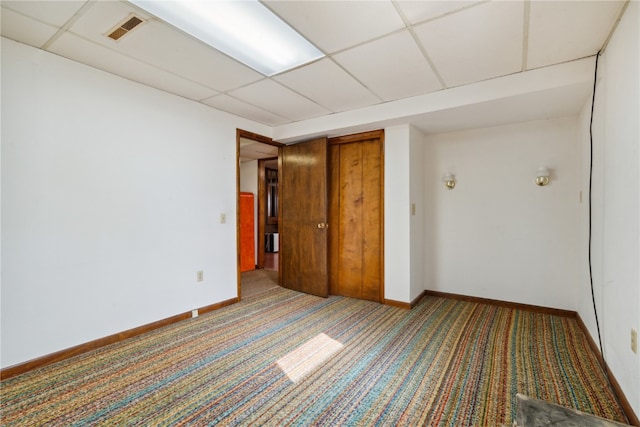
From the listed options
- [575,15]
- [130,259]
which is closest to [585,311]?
[575,15]

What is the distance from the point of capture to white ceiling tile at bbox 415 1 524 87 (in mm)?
1667

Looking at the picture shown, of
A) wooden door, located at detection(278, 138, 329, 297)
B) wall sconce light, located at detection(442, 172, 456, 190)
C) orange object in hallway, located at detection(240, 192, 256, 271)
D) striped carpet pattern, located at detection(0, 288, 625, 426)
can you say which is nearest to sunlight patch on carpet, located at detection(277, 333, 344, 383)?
striped carpet pattern, located at detection(0, 288, 625, 426)

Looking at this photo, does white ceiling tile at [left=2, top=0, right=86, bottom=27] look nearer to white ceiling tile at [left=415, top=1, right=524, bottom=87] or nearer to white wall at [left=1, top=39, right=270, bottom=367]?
white wall at [left=1, top=39, right=270, bottom=367]

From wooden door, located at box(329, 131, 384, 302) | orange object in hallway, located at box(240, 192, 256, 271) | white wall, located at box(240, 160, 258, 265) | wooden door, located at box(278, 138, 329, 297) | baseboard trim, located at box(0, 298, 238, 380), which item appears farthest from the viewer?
white wall, located at box(240, 160, 258, 265)

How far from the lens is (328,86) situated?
262cm

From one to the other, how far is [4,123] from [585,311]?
15.8 ft

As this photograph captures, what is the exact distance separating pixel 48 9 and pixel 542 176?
13.9 ft

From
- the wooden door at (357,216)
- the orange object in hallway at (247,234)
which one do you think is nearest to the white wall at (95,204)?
the wooden door at (357,216)

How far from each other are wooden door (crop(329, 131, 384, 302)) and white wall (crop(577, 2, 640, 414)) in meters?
1.89

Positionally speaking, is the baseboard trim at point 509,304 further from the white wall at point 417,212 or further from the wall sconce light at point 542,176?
the wall sconce light at point 542,176

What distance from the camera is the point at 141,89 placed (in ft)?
8.54

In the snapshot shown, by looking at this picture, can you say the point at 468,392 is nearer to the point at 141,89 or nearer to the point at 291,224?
the point at 291,224

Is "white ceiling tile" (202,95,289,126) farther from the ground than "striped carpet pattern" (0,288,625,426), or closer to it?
farther from the ground

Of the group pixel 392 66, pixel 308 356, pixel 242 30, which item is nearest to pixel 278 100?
pixel 242 30
